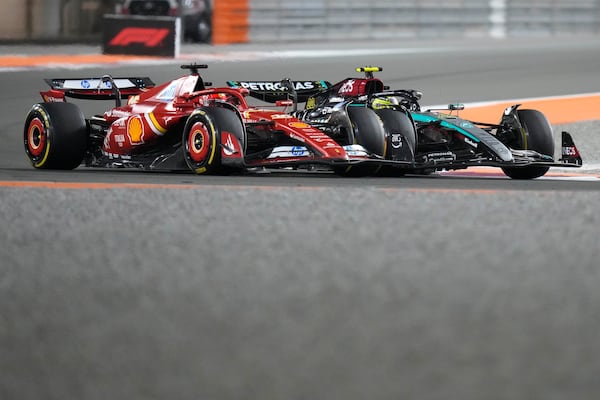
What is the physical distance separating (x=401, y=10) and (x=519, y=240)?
791 inches

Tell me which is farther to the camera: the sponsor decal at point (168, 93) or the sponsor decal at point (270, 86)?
the sponsor decal at point (270, 86)

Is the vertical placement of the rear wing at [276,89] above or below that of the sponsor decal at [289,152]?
above

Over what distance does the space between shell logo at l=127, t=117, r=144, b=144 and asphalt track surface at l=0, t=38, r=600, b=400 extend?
1.67 m

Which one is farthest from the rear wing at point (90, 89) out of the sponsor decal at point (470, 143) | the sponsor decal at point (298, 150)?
the sponsor decal at point (470, 143)

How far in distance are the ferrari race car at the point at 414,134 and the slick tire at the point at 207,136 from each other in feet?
3.33

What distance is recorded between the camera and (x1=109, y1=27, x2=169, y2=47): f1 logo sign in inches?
837

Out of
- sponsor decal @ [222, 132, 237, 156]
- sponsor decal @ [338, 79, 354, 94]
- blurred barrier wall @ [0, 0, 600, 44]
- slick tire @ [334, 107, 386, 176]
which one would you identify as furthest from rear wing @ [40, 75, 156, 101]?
blurred barrier wall @ [0, 0, 600, 44]

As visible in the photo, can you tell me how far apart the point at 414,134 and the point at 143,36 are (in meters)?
11.5

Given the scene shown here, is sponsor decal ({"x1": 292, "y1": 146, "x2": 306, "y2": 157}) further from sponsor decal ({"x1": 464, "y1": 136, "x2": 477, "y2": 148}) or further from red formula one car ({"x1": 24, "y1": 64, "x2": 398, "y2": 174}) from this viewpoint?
sponsor decal ({"x1": 464, "y1": 136, "x2": 477, "y2": 148})

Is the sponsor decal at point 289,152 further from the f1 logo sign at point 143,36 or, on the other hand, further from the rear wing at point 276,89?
the f1 logo sign at point 143,36

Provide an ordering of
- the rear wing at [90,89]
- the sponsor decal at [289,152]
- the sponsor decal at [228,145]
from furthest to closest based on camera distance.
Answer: the rear wing at [90,89] → the sponsor decal at [289,152] → the sponsor decal at [228,145]

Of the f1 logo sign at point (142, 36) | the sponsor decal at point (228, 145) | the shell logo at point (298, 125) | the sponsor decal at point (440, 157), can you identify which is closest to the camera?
the sponsor decal at point (228, 145)

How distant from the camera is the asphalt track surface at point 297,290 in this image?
146 inches

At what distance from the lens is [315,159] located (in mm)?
10094
